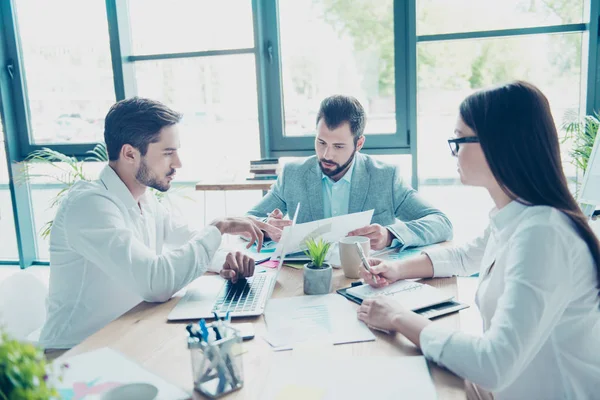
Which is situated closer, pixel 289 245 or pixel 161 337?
pixel 161 337

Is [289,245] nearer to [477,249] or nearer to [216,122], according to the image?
[477,249]

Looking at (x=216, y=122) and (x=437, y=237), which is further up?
(x=216, y=122)

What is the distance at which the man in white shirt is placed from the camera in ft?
4.44

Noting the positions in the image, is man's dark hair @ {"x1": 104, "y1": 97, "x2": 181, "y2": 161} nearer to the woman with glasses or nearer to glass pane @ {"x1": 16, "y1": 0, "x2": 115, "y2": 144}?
the woman with glasses

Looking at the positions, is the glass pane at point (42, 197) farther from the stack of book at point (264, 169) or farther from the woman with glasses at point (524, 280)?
the woman with glasses at point (524, 280)

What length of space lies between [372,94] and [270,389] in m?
2.72

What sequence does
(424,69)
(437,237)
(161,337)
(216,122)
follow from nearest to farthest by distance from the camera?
(161,337)
(437,237)
(424,69)
(216,122)

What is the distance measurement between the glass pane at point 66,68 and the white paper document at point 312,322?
307cm

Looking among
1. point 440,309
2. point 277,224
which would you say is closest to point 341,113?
point 277,224

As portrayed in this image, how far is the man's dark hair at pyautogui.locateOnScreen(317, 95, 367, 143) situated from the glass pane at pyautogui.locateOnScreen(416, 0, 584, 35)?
1255 mm

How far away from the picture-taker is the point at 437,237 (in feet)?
6.08

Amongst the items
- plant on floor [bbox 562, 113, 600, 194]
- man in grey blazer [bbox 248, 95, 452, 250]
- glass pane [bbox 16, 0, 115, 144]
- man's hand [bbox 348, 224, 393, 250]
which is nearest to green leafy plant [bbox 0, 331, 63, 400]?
man's hand [bbox 348, 224, 393, 250]

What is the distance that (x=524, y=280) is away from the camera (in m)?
0.93

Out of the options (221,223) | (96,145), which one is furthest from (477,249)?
(96,145)
